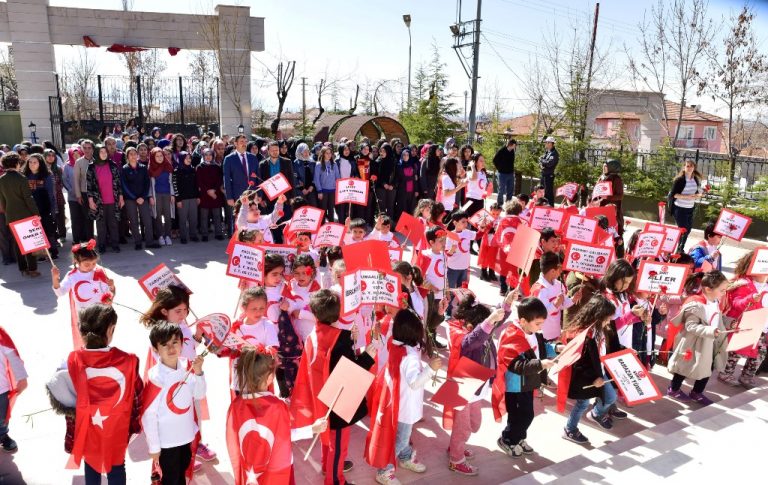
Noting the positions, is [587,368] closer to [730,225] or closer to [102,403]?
[102,403]

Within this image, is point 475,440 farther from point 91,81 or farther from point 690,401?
point 91,81

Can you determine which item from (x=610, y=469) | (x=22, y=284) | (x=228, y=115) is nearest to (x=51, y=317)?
(x=22, y=284)

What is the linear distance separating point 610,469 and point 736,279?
2.88 m

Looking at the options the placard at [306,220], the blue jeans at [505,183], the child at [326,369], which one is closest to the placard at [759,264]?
the child at [326,369]

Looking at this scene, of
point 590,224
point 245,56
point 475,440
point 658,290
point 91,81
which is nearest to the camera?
point 475,440

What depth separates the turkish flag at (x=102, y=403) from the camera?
3535 mm

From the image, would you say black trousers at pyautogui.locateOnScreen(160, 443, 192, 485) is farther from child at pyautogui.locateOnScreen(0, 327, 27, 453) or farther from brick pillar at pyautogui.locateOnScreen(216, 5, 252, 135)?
brick pillar at pyautogui.locateOnScreen(216, 5, 252, 135)

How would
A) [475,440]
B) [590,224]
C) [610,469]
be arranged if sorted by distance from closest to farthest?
1. [610,469]
2. [475,440]
3. [590,224]

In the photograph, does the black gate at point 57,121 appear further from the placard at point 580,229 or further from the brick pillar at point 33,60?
the placard at point 580,229

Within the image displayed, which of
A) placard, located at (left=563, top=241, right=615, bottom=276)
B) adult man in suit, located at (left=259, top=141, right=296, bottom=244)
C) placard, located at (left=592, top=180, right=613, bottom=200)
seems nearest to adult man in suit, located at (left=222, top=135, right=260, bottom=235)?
adult man in suit, located at (left=259, top=141, right=296, bottom=244)

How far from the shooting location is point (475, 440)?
16.0 ft

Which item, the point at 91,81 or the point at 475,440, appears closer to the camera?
the point at 475,440

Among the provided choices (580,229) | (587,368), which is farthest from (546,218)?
(587,368)

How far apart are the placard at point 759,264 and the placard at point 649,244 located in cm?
109
